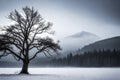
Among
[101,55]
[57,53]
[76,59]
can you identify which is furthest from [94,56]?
[57,53]

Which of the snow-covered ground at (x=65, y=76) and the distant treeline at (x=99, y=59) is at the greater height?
the distant treeline at (x=99, y=59)

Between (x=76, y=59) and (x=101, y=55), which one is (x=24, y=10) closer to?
(x=101, y=55)

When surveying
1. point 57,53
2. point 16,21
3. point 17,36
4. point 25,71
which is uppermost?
point 16,21

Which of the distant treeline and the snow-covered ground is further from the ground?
the distant treeline

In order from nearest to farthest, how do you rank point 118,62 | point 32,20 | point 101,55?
1. point 32,20
2. point 118,62
3. point 101,55

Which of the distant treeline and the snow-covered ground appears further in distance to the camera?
the distant treeline

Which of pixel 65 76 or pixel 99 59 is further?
pixel 99 59

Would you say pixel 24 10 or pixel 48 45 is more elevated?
pixel 24 10

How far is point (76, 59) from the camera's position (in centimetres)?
18638

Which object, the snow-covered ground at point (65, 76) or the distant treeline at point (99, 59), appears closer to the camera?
the snow-covered ground at point (65, 76)

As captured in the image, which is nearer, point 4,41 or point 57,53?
point 4,41

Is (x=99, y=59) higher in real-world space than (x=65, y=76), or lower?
higher

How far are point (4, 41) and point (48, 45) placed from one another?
789 centimetres

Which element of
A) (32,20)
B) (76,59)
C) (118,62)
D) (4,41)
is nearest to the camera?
(4,41)
